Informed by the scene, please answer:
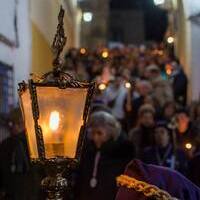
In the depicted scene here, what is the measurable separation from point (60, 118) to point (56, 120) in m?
0.02

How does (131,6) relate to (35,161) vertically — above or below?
above

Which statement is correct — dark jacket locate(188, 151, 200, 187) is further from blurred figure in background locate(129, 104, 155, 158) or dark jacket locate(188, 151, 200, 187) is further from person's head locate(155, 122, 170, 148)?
blurred figure in background locate(129, 104, 155, 158)

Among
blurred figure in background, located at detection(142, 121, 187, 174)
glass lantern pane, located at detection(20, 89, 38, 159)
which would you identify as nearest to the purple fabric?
glass lantern pane, located at detection(20, 89, 38, 159)

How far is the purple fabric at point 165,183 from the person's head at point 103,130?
A: 4164mm

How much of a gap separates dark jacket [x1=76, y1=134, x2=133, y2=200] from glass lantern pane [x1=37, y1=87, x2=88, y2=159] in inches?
125

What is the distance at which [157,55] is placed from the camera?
26.0 meters

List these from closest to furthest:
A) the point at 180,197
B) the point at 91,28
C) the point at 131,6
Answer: the point at 180,197, the point at 91,28, the point at 131,6

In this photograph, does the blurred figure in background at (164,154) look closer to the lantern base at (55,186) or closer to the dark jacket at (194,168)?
the dark jacket at (194,168)

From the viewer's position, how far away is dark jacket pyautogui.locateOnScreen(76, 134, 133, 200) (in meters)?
7.12

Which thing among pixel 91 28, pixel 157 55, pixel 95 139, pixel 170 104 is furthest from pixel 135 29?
pixel 95 139

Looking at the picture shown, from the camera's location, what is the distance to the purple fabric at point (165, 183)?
124 inches

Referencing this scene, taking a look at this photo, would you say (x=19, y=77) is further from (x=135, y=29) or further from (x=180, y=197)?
(x=135, y=29)

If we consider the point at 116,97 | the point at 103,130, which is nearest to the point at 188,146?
the point at 103,130

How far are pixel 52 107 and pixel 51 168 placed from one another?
298mm
